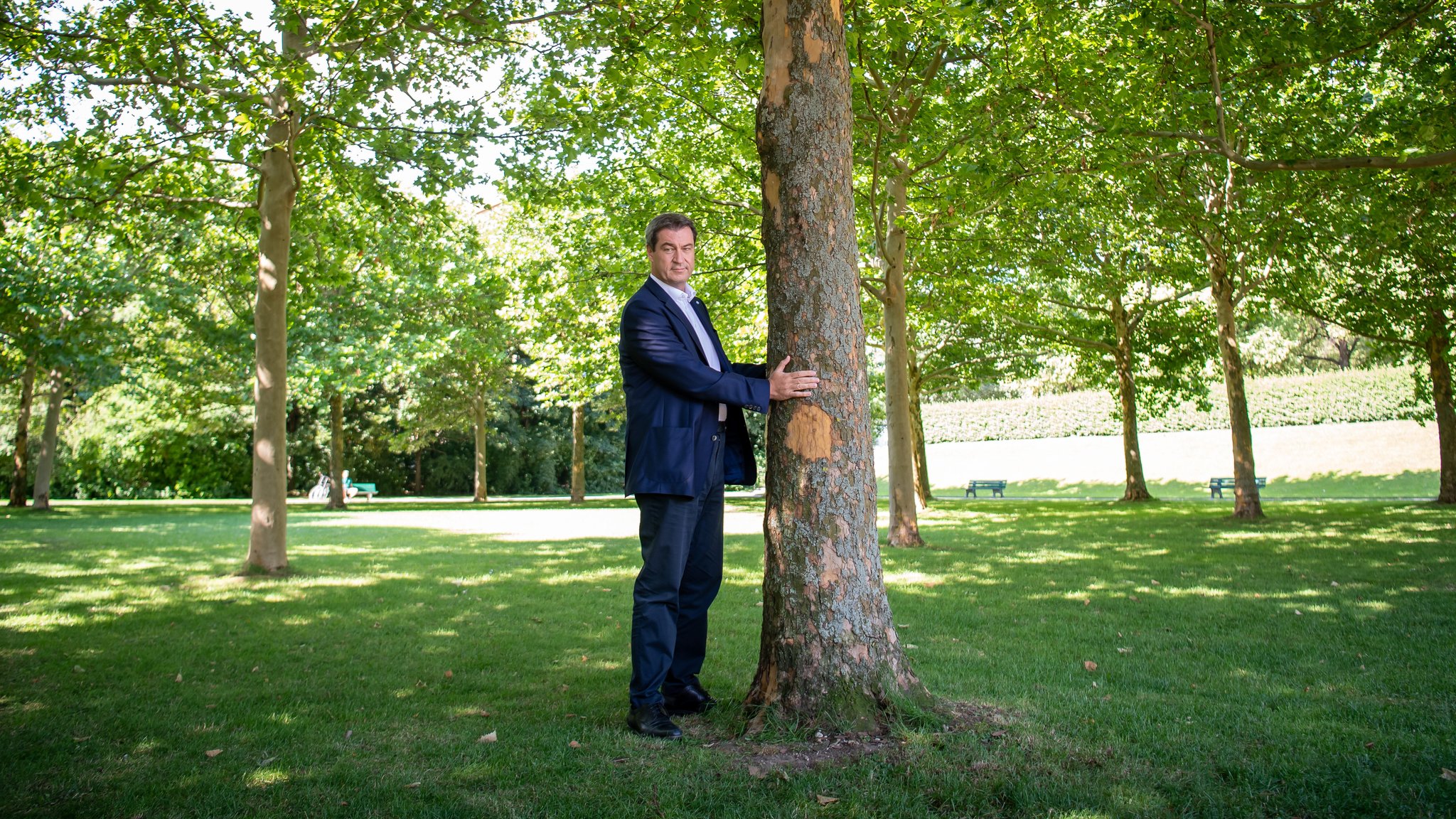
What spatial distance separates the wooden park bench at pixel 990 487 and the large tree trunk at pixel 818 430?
28596 millimetres

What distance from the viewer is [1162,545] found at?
40.5ft

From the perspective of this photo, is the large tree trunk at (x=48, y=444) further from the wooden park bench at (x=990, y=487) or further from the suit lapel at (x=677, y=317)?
the wooden park bench at (x=990, y=487)

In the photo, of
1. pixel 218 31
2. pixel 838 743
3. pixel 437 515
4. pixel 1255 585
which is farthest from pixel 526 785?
pixel 437 515

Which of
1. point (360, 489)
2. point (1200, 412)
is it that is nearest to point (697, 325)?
point (1200, 412)

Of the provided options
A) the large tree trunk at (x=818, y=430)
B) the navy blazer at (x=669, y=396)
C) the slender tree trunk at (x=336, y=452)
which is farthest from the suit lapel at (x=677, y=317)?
the slender tree trunk at (x=336, y=452)

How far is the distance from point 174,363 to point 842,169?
23317 millimetres

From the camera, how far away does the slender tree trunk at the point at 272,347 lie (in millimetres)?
10336

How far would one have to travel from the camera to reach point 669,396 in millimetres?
4035

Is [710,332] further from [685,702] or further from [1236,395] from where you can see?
[1236,395]

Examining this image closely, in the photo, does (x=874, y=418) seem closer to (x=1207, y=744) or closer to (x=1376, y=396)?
(x=1376, y=396)

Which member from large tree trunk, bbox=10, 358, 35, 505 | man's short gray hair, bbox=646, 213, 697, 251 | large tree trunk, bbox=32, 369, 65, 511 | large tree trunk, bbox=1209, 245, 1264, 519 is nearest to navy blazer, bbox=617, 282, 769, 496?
man's short gray hair, bbox=646, 213, 697, 251

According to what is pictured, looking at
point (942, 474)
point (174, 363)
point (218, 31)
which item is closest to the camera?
point (218, 31)

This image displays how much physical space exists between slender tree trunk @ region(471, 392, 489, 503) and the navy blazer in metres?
27.7

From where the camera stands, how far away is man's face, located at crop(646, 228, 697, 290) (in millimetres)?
4270
